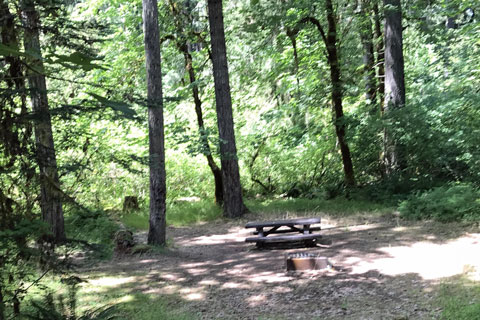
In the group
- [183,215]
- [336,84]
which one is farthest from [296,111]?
[183,215]

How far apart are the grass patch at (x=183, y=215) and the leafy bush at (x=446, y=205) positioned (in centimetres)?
524

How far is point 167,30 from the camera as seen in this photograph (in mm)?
13555

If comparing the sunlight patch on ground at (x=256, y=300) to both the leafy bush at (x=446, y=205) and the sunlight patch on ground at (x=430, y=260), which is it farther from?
the leafy bush at (x=446, y=205)

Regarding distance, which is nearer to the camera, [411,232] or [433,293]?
[433,293]

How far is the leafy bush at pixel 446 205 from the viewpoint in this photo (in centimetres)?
882

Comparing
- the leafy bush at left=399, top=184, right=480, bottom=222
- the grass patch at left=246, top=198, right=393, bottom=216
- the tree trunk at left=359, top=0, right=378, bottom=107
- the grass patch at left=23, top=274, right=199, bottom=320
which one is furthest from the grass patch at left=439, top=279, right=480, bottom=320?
the tree trunk at left=359, top=0, right=378, bottom=107

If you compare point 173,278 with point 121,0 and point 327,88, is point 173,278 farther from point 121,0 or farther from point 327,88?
point 121,0

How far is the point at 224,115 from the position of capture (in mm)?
12312

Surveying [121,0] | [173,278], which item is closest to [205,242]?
[173,278]

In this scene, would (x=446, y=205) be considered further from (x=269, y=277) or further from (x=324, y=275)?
(x=269, y=277)

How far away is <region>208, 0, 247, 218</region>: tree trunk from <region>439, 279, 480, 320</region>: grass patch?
745cm

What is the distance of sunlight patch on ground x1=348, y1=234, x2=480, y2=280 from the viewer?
19.8 feet

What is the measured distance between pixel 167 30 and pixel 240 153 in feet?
17.5

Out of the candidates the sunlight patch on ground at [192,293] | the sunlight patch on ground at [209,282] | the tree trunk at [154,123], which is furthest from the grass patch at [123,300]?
the tree trunk at [154,123]
